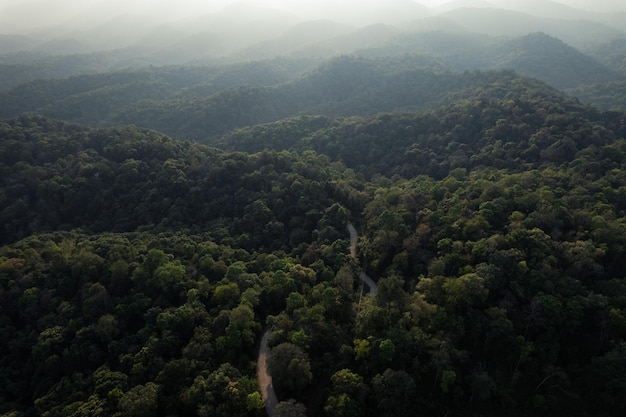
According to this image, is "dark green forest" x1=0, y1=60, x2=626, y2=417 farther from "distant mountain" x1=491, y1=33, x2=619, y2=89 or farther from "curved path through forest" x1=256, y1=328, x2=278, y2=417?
"distant mountain" x1=491, y1=33, x2=619, y2=89

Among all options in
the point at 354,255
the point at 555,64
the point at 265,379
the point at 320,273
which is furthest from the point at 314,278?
the point at 555,64

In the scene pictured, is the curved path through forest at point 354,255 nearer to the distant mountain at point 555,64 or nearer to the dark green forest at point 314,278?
the dark green forest at point 314,278

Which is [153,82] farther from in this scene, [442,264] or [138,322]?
[442,264]

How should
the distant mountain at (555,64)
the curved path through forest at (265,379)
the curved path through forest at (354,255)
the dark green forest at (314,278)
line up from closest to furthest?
the curved path through forest at (265,379)
the dark green forest at (314,278)
the curved path through forest at (354,255)
the distant mountain at (555,64)

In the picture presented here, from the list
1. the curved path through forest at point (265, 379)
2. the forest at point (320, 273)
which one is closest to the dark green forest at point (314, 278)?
the forest at point (320, 273)

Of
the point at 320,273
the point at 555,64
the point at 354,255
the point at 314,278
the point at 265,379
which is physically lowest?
the point at 265,379

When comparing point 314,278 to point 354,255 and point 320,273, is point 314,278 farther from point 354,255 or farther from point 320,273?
point 354,255
